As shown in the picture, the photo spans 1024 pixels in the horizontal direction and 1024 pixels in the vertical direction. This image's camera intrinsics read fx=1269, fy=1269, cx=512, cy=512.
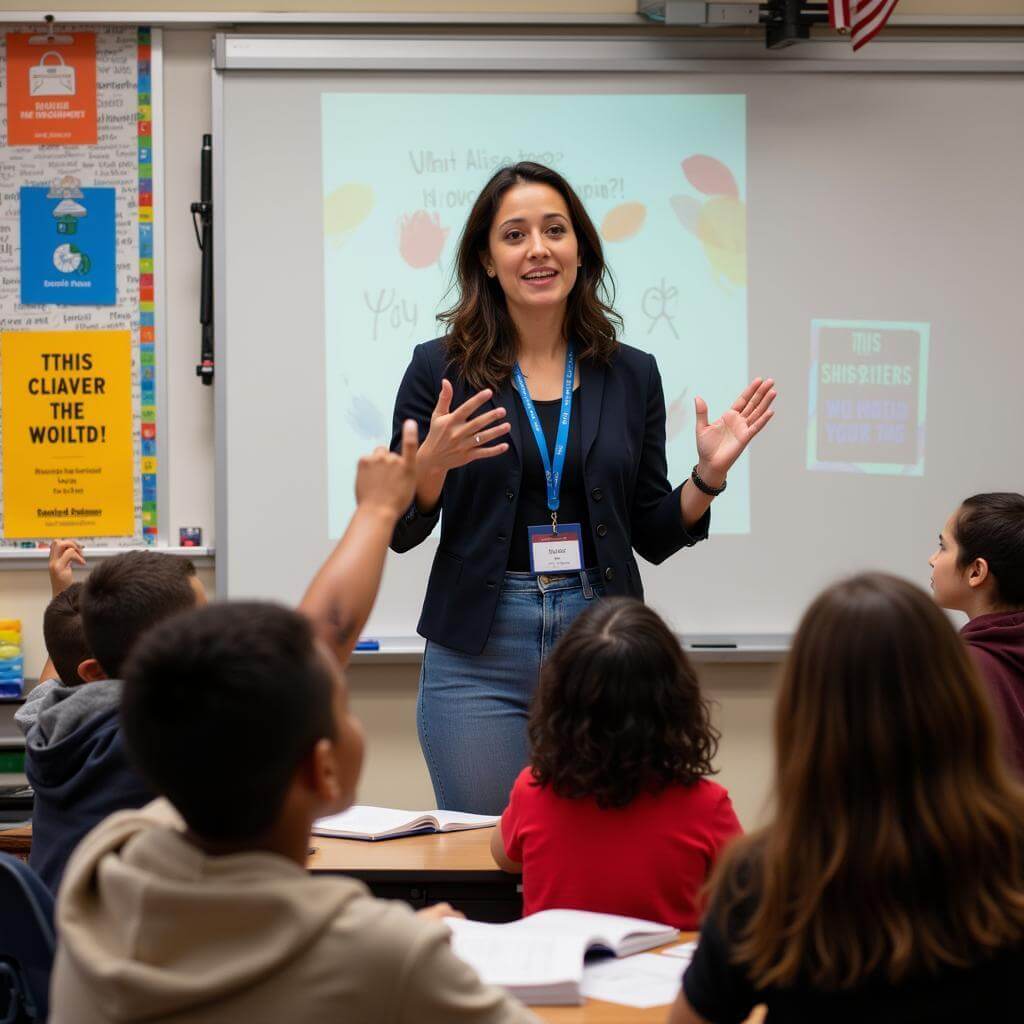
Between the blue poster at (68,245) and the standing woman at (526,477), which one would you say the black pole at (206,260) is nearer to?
the blue poster at (68,245)

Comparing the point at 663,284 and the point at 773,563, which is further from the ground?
the point at 663,284

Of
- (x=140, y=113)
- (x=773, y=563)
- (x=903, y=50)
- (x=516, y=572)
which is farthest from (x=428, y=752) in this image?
(x=903, y=50)

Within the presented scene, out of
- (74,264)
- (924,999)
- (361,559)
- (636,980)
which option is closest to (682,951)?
(636,980)

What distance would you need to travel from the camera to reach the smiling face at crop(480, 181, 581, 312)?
2.43 m

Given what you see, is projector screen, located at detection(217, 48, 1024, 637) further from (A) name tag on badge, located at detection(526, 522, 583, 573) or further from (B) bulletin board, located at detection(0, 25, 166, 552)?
(A) name tag on badge, located at detection(526, 522, 583, 573)

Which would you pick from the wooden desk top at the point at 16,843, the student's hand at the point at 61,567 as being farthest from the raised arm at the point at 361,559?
the student's hand at the point at 61,567

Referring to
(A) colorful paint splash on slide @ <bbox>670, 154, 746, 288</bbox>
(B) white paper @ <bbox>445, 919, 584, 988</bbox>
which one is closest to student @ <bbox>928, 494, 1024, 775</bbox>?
(B) white paper @ <bbox>445, 919, 584, 988</bbox>

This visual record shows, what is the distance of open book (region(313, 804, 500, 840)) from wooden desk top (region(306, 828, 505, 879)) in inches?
0.5

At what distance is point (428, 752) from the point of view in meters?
2.41

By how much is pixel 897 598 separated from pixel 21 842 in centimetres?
182

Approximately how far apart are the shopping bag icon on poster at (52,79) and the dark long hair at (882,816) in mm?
3473

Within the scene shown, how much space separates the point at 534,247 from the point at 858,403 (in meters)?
1.90

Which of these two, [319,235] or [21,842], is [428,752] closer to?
[21,842]

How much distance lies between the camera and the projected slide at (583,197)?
3.89 m
